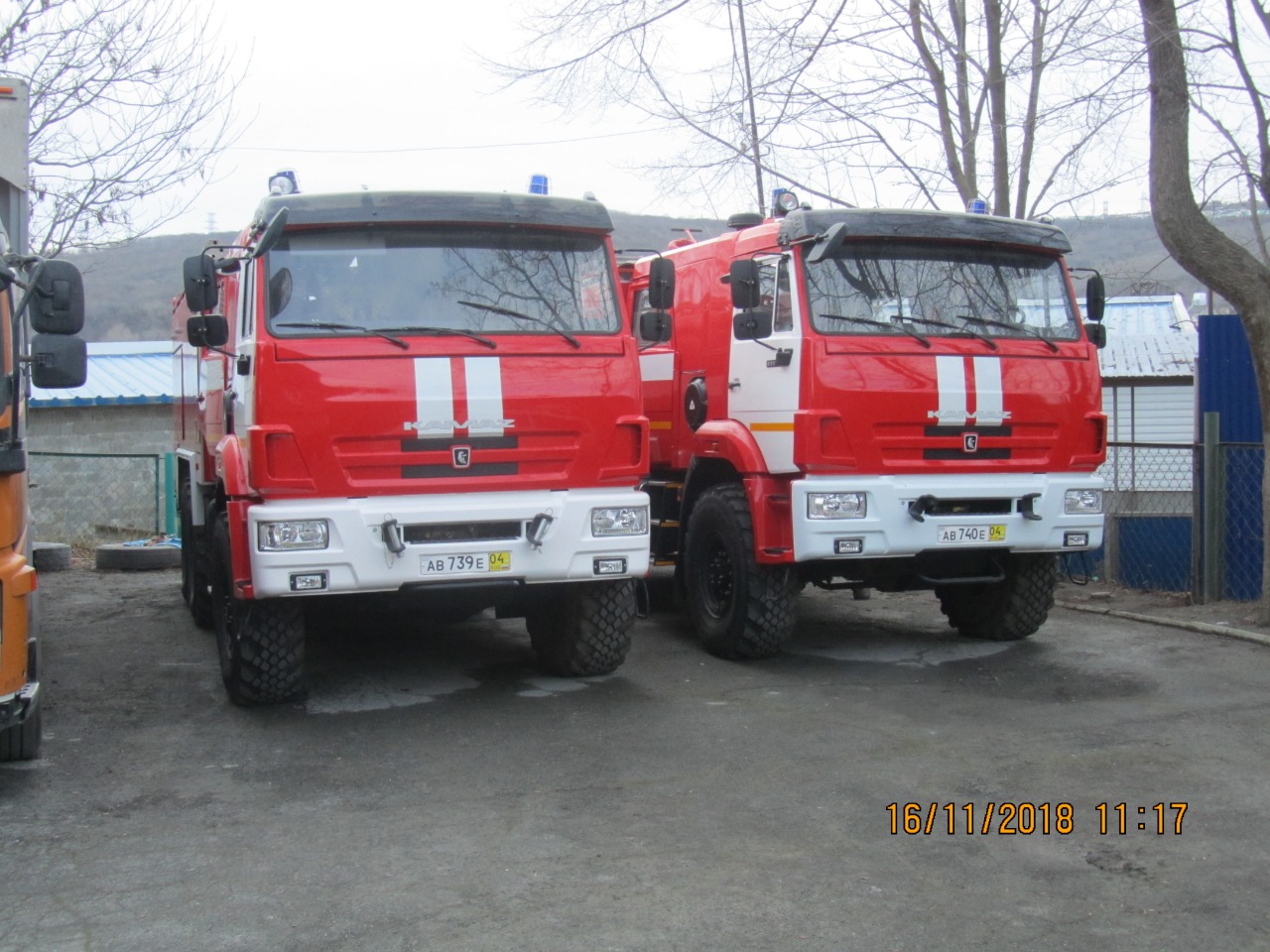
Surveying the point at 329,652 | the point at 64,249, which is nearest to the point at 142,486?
the point at 64,249

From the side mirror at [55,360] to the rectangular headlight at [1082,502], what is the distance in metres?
5.73

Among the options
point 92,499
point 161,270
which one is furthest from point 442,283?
point 161,270

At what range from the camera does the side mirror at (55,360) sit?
5.89 m

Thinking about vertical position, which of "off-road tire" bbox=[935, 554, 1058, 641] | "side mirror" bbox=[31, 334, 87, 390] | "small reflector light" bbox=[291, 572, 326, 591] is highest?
"side mirror" bbox=[31, 334, 87, 390]

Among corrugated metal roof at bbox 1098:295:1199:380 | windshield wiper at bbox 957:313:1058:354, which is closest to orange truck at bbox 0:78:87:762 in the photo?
windshield wiper at bbox 957:313:1058:354

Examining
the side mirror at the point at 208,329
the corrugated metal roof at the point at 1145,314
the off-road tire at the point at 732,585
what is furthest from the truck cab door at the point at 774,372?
the corrugated metal roof at the point at 1145,314

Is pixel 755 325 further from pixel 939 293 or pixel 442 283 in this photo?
pixel 442 283

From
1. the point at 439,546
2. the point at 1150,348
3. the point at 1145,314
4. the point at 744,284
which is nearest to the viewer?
the point at 439,546

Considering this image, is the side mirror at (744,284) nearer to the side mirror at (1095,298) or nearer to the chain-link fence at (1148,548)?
the side mirror at (1095,298)

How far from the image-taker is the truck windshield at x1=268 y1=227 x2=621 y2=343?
7.01m

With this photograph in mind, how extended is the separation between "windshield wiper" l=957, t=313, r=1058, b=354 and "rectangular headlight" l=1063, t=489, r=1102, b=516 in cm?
90

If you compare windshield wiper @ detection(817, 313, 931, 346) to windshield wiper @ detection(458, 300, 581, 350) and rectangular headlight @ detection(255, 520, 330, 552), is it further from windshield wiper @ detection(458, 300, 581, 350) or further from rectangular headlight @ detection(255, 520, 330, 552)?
rectangular headlight @ detection(255, 520, 330, 552)

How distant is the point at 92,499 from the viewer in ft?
62.8

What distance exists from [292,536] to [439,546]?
737 millimetres
